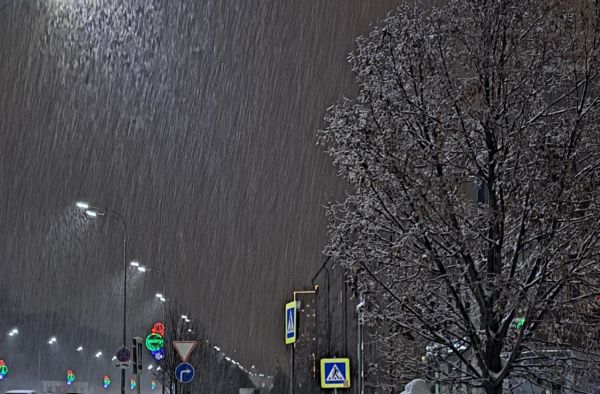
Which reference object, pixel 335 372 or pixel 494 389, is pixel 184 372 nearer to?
pixel 335 372

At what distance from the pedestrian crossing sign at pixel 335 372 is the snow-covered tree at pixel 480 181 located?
420 inches

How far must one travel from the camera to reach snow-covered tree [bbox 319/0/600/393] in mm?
10789


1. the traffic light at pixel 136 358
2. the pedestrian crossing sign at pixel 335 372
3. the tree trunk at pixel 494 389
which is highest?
the traffic light at pixel 136 358

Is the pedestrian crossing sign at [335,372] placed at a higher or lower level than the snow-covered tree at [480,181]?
lower

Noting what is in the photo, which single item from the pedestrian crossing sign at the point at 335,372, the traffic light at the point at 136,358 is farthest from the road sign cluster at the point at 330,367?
the traffic light at the point at 136,358

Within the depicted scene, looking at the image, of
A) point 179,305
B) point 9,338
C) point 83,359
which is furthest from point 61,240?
point 83,359

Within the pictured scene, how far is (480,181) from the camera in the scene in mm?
12039

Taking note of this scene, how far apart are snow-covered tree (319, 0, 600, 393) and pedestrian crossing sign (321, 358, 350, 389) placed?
10.7 metres

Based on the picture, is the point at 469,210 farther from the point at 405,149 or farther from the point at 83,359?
the point at 83,359

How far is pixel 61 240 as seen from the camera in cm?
8244

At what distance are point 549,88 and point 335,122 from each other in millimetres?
2582

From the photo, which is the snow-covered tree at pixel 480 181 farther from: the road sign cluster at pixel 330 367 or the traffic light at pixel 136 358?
the traffic light at pixel 136 358

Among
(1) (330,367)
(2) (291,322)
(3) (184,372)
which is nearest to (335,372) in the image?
(1) (330,367)

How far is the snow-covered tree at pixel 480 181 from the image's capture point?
35.4 feet
